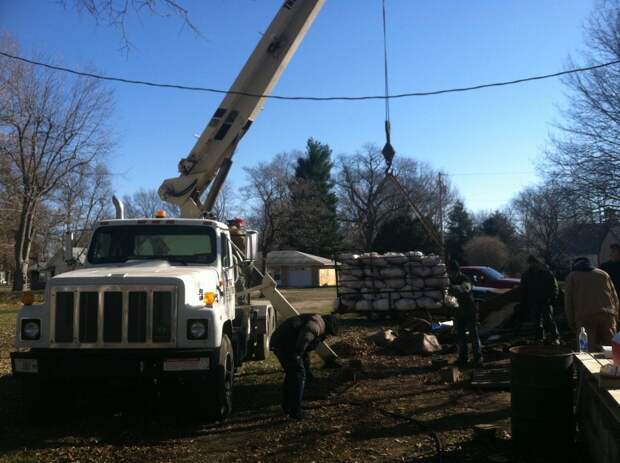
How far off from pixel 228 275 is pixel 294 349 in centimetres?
177

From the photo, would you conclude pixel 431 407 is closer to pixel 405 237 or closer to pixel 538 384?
pixel 538 384

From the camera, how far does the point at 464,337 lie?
33.7 ft

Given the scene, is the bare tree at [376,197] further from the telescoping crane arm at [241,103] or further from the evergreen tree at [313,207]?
the telescoping crane arm at [241,103]

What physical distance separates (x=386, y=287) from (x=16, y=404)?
1126cm

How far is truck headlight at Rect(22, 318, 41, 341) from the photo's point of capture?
645 centimetres

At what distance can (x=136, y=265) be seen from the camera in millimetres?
7461

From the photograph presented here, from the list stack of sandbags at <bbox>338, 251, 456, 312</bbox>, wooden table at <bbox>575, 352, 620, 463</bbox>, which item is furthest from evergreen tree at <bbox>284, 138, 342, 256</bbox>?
wooden table at <bbox>575, 352, 620, 463</bbox>

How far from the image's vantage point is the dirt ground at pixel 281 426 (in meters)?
5.72

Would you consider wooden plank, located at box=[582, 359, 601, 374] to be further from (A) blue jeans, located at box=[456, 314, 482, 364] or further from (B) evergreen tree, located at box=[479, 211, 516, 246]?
(B) evergreen tree, located at box=[479, 211, 516, 246]

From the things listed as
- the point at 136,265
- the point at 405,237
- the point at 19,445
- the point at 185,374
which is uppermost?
the point at 405,237

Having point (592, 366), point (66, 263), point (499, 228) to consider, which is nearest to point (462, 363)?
point (592, 366)

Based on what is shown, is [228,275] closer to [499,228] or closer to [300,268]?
[300,268]

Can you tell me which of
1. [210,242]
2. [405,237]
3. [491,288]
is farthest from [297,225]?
[210,242]

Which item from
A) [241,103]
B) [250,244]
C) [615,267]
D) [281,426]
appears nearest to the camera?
[281,426]
